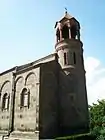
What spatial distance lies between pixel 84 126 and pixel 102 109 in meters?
8.43

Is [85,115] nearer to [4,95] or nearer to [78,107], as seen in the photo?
[78,107]

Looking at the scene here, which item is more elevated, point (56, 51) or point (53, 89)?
point (56, 51)

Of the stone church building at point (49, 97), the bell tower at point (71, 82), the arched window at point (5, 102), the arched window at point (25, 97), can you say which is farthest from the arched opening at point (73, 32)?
the arched window at point (5, 102)

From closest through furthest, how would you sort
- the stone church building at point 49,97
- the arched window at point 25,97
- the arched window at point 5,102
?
the stone church building at point 49,97 → the arched window at point 25,97 → the arched window at point 5,102

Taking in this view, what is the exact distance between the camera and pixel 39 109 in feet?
54.1

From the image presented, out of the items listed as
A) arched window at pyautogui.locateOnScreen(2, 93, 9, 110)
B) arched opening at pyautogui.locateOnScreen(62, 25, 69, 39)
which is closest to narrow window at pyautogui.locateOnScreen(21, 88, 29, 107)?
arched window at pyautogui.locateOnScreen(2, 93, 9, 110)

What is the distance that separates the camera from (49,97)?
18.1m

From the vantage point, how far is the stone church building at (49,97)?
1692cm

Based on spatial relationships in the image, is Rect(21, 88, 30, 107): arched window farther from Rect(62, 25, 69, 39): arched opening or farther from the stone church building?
Rect(62, 25, 69, 39): arched opening

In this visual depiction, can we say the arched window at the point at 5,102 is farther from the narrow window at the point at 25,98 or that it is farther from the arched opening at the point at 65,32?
the arched opening at the point at 65,32

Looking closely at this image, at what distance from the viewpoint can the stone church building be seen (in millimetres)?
16922

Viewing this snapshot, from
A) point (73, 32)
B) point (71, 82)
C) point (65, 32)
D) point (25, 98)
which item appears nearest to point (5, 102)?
point (25, 98)

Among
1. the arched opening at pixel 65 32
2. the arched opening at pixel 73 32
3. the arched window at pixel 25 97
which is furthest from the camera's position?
the arched opening at pixel 65 32

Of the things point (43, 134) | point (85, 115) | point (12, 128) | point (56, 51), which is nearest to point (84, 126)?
point (85, 115)
